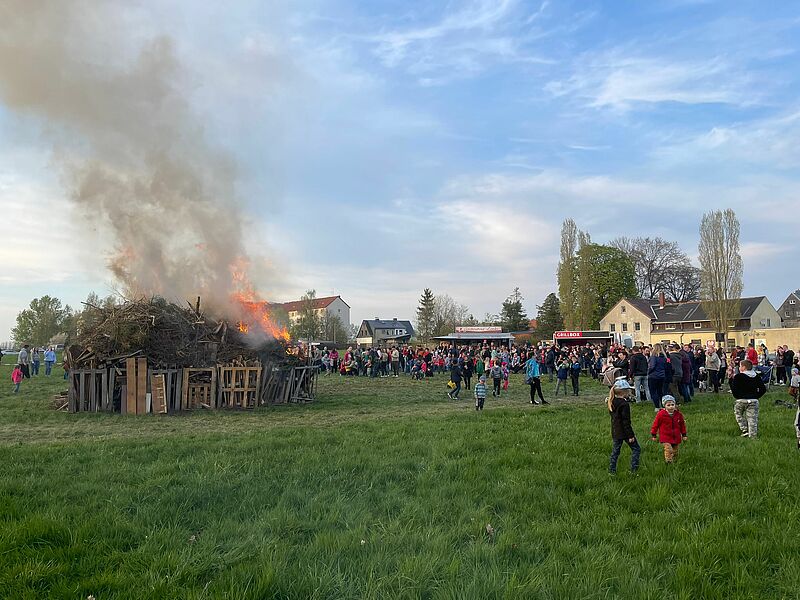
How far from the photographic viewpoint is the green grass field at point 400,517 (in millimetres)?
4215

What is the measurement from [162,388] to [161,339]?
2010mm

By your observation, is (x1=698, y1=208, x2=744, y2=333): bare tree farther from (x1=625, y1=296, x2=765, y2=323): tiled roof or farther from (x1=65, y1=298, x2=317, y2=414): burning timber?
(x1=65, y1=298, x2=317, y2=414): burning timber

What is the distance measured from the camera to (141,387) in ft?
56.3

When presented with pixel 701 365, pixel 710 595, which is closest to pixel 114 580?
pixel 710 595

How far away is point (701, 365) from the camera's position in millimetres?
21828

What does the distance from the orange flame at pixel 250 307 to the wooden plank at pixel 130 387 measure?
4.46 meters

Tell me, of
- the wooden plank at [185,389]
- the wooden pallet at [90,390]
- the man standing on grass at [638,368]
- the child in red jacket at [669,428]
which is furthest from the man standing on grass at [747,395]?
the wooden pallet at [90,390]

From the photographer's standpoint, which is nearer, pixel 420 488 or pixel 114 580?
pixel 114 580

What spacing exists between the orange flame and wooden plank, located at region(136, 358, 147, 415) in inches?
169

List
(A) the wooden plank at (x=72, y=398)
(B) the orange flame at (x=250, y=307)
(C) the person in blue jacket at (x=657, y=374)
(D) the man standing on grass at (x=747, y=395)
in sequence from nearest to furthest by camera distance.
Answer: (D) the man standing on grass at (x=747, y=395) → (C) the person in blue jacket at (x=657, y=374) → (A) the wooden plank at (x=72, y=398) → (B) the orange flame at (x=250, y=307)

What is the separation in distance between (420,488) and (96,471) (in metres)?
4.56

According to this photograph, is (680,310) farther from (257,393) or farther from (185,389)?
(185,389)

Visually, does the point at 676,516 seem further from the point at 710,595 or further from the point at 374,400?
the point at 374,400

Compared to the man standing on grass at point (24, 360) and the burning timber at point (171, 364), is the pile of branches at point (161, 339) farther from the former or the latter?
the man standing on grass at point (24, 360)
